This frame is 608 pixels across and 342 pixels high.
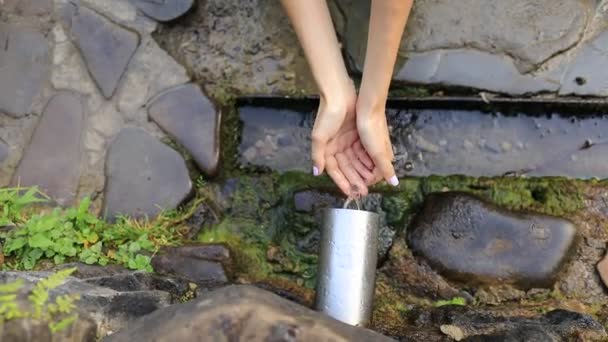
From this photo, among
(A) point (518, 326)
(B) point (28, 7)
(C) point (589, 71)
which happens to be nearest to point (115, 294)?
(A) point (518, 326)

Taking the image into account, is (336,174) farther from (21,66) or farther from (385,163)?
(21,66)

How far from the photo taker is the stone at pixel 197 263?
2727 mm

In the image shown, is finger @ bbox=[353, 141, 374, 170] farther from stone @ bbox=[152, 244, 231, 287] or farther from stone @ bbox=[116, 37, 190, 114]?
stone @ bbox=[116, 37, 190, 114]

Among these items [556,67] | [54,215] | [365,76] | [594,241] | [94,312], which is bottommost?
[94,312]

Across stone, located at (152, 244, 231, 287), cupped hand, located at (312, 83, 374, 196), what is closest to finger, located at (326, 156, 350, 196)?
cupped hand, located at (312, 83, 374, 196)

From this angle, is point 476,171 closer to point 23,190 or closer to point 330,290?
point 330,290

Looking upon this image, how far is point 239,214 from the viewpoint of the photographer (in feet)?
10.0

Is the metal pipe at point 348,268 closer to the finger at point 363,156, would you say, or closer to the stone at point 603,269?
the finger at point 363,156

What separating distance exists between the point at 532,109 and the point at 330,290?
1.39 m

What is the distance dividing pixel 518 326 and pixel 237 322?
1074 millimetres

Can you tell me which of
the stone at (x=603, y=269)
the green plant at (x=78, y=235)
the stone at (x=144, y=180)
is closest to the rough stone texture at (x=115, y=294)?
the green plant at (x=78, y=235)

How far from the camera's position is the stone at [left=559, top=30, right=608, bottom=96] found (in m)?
2.97

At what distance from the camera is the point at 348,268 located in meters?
2.32

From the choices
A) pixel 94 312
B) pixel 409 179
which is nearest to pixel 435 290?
pixel 409 179
